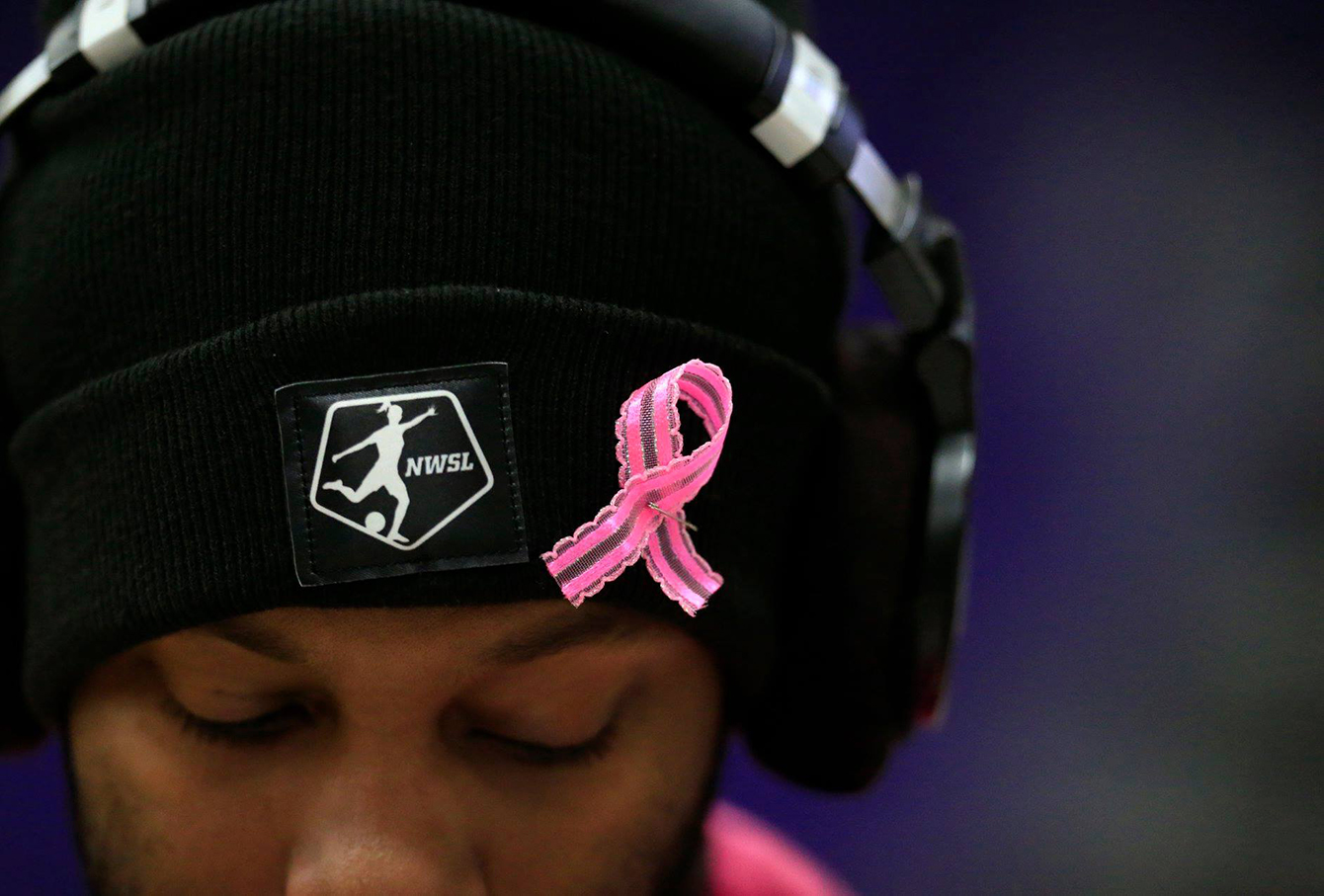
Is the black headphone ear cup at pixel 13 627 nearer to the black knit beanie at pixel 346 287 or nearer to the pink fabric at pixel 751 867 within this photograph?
the black knit beanie at pixel 346 287

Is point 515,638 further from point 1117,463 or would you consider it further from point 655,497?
point 1117,463

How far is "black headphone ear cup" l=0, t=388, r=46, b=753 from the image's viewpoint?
0.77m

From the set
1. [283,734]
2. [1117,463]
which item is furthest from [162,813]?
[1117,463]

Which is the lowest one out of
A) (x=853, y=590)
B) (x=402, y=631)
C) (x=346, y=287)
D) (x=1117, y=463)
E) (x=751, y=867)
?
(x=751, y=867)

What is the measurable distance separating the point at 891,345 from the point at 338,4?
41 cm

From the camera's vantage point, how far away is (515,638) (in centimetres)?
64

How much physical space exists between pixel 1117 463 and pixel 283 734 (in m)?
1.16

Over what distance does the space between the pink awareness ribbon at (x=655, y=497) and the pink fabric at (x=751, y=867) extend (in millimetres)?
560

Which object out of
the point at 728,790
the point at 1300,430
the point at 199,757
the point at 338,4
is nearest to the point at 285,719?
the point at 199,757

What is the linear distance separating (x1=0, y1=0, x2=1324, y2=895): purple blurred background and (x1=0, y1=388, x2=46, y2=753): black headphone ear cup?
0.73 m

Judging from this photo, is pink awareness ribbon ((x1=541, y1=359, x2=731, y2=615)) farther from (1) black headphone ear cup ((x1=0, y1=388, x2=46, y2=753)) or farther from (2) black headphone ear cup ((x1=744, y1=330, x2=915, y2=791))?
(1) black headphone ear cup ((x1=0, y1=388, x2=46, y2=753))

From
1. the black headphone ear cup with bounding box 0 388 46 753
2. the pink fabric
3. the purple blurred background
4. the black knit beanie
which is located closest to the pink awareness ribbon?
the black knit beanie

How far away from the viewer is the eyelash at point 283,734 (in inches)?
26.2

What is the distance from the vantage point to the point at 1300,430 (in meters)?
1.57
